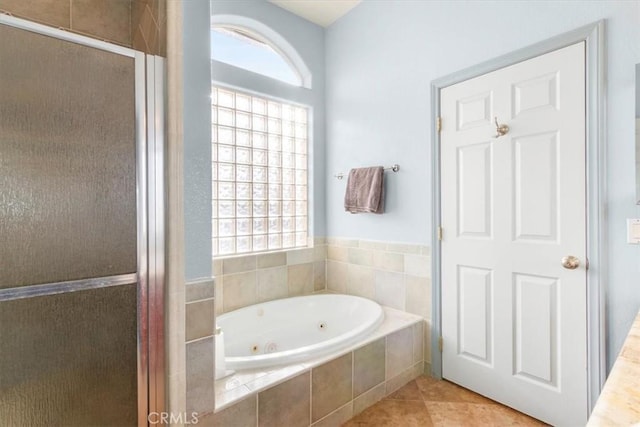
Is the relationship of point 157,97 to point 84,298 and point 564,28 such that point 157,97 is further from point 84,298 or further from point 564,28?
point 564,28

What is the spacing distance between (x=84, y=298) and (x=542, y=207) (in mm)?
2217

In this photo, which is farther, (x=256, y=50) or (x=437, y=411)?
(x=256, y=50)

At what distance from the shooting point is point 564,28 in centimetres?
165

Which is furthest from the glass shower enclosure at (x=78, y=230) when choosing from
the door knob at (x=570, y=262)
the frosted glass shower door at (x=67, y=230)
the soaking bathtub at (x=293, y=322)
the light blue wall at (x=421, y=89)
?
the door knob at (x=570, y=262)

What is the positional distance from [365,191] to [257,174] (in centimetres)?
94

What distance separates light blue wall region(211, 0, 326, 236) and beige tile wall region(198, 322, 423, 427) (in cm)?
133

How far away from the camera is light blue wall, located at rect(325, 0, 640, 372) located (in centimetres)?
149

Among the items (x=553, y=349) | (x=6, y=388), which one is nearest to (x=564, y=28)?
(x=553, y=349)

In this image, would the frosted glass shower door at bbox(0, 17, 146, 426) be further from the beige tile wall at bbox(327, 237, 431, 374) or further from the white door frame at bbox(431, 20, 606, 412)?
the white door frame at bbox(431, 20, 606, 412)

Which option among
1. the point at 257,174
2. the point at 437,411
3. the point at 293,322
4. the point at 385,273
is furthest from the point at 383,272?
the point at 257,174

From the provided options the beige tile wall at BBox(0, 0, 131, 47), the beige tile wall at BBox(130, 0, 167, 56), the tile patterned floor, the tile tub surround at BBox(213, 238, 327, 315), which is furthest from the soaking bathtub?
the beige tile wall at BBox(0, 0, 131, 47)

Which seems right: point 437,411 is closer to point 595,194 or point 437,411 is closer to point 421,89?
point 595,194

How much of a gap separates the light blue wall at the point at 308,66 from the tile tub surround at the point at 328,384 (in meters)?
1.30

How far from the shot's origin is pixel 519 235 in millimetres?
1833
